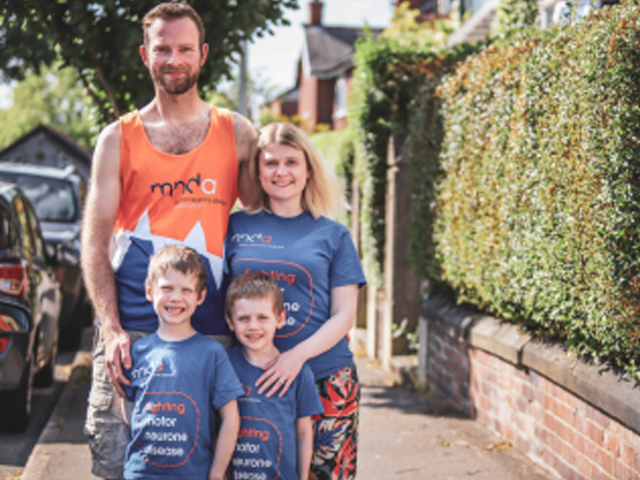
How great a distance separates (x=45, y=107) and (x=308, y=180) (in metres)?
71.8

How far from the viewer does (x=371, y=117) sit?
9.68 meters

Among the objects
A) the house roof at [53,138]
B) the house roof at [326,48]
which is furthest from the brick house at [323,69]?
the house roof at [53,138]

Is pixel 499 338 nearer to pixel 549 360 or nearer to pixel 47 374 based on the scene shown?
pixel 549 360

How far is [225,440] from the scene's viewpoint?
274cm

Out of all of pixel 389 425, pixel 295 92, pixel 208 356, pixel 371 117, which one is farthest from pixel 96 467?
pixel 295 92

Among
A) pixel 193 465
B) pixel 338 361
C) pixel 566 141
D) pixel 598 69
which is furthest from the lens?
pixel 566 141

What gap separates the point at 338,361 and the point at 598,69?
2.30 meters

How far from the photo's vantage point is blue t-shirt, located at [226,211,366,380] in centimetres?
299

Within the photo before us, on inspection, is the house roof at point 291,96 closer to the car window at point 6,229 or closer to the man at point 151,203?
the car window at point 6,229

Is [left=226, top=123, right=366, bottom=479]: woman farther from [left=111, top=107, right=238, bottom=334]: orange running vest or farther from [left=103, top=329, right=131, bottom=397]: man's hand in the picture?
[left=103, top=329, right=131, bottom=397]: man's hand

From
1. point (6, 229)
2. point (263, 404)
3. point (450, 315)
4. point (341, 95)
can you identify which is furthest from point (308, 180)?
point (341, 95)

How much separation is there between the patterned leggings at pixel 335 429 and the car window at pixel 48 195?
306 inches

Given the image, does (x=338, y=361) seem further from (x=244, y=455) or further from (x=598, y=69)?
(x=598, y=69)

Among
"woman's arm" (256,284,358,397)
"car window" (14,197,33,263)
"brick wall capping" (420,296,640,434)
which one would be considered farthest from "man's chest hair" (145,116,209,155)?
"car window" (14,197,33,263)
